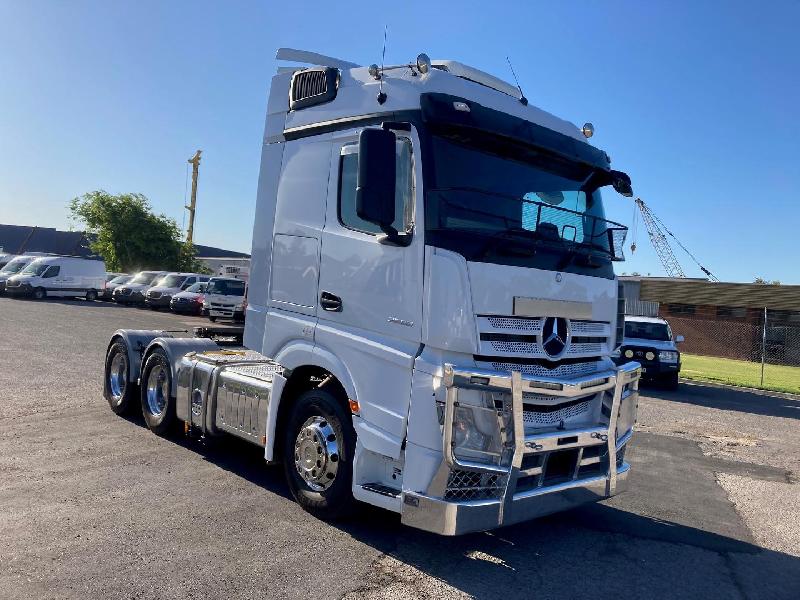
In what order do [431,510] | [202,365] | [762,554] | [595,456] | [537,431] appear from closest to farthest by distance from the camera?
[431,510], [537,431], [595,456], [762,554], [202,365]

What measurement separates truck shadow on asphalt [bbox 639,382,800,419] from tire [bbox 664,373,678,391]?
0.15 meters

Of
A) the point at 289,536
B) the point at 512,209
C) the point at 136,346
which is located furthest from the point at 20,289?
the point at 512,209

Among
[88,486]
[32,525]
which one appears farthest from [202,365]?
[32,525]

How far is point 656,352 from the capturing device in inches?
658

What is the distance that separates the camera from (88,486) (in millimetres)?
5586

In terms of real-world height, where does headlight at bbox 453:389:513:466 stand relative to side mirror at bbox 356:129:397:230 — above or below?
below

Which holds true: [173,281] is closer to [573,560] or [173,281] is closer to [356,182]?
[356,182]

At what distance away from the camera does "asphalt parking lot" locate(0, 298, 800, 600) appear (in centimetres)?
409

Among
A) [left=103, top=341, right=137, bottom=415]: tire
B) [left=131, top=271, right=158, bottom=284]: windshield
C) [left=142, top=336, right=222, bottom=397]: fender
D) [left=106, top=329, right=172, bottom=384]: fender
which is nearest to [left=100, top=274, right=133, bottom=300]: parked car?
[left=131, top=271, right=158, bottom=284]: windshield

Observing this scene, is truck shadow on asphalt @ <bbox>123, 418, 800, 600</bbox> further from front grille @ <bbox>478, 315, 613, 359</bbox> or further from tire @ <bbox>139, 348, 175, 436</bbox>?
tire @ <bbox>139, 348, 175, 436</bbox>

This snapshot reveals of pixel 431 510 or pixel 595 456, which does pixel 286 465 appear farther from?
pixel 595 456

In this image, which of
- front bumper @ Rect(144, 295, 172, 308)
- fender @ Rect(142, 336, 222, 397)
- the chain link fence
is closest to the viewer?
fender @ Rect(142, 336, 222, 397)

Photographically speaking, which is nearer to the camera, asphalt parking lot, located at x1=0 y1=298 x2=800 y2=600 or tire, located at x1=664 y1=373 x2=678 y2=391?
asphalt parking lot, located at x1=0 y1=298 x2=800 y2=600

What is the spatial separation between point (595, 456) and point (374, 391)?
172 centimetres
